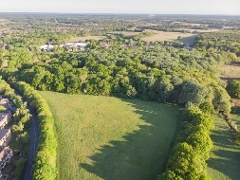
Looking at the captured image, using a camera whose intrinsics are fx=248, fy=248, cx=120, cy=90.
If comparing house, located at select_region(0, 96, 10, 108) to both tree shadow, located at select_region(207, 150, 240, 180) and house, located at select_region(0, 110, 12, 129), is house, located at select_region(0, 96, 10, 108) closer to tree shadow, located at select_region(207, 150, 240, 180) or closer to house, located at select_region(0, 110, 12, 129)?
house, located at select_region(0, 110, 12, 129)

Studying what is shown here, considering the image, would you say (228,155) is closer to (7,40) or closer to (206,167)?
(206,167)

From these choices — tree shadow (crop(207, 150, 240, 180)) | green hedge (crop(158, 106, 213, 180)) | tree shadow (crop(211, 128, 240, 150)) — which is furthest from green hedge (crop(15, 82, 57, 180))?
tree shadow (crop(211, 128, 240, 150))

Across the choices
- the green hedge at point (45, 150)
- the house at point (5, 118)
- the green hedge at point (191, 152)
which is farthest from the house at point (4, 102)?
the green hedge at point (191, 152)

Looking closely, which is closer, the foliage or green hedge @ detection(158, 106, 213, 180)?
green hedge @ detection(158, 106, 213, 180)

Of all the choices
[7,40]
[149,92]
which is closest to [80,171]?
[149,92]

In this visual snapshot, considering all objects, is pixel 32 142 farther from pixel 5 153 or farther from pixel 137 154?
pixel 137 154

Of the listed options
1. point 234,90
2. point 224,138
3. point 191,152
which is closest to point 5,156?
point 191,152

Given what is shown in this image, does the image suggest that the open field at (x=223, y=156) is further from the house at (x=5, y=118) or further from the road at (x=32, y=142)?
the house at (x=5, y=118)
